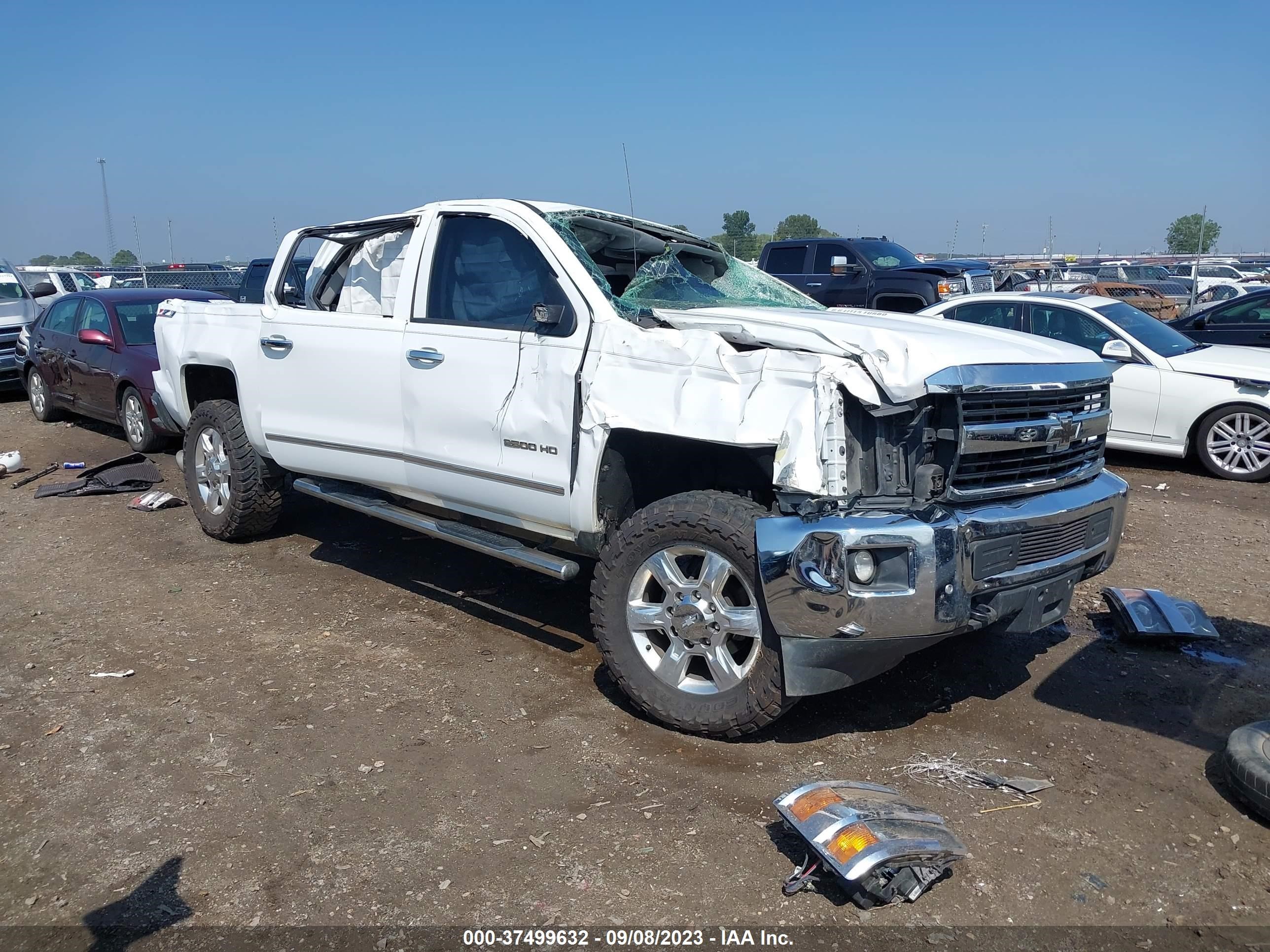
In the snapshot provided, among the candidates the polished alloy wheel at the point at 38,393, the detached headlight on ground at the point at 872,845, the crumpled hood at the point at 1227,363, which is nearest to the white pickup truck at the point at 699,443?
the detached headlight on ground at the point at 872,845

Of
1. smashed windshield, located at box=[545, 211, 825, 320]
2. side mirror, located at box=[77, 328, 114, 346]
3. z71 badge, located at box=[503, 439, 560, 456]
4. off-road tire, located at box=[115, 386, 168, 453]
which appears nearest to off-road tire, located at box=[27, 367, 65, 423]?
side mirror, located at box=[77, 328, 114, 346]

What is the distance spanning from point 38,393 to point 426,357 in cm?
936

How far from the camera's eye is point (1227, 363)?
878 cm

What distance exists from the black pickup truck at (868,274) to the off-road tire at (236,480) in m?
9.90

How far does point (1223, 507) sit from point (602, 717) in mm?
5852

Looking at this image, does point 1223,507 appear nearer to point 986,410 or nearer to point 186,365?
point 986,410

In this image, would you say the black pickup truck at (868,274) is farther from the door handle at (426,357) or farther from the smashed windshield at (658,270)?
the door handle at (426,357)

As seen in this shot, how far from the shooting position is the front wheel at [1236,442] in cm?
852

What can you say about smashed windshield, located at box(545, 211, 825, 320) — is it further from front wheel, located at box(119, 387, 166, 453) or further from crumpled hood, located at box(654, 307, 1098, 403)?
front wheel, located at box(119, 387, 166, 453)

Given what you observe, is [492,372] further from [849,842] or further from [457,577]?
[849,842]

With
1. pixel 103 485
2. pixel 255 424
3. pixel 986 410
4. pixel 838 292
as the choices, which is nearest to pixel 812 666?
pixel 986 410

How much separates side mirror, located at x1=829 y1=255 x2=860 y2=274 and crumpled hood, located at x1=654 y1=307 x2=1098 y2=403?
772 centimetres

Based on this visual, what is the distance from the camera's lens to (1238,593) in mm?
5801

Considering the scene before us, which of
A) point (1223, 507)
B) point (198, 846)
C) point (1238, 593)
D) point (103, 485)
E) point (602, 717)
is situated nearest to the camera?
point (198, 846)
